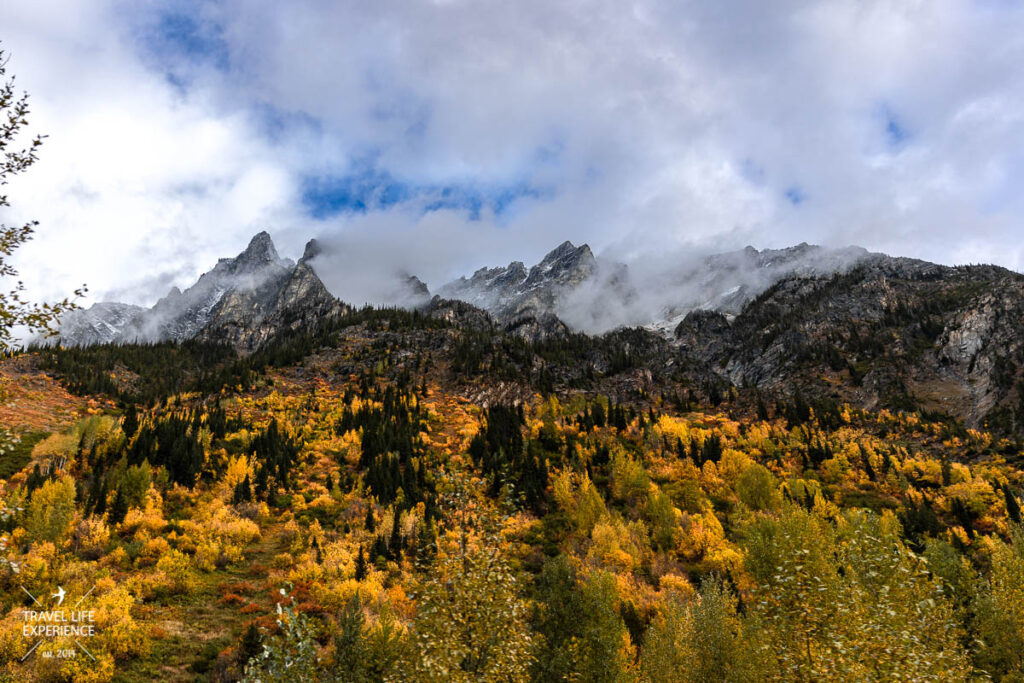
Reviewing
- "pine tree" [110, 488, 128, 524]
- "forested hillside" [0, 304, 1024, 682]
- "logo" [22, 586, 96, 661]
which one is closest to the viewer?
"forested hillside" [0, 304, 1024, 682]

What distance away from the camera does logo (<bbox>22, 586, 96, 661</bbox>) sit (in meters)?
21.5

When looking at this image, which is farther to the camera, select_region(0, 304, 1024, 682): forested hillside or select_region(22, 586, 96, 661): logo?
select_region(22, 586, 96, 661): logo

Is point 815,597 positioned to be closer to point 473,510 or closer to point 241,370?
point 473,510

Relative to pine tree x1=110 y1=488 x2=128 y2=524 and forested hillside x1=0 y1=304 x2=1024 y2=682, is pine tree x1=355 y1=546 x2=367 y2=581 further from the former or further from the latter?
pine tree x1=110 y1=488 x2=128 y2=524

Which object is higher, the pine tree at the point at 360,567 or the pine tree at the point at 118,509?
the pine tree at the point at 118,509

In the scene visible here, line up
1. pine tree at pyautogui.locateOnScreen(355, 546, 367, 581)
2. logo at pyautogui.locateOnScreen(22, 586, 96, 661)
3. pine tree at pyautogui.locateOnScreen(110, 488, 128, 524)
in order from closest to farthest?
logo at pyautogui.locateOnScreen(22, 586, 96, 661) < pine tree at pyautogui.locateOnScreen(355, 546, 367, 581) < pine tree at pyautogui.locateOnScreen(110, 488, 128, 524)

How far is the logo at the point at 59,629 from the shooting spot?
21.5 metres

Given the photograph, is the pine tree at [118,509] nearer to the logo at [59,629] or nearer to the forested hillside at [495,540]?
the forested hillside at [495,540]

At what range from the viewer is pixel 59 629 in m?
23.0

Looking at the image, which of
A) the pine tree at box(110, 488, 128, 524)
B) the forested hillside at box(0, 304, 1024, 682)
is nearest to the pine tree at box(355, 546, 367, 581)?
the forested hillside at box(0, 304, 1024, 682)

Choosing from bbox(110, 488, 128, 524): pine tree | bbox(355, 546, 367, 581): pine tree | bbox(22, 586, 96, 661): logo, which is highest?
bbox(110, 488, 128, 524): pine tree

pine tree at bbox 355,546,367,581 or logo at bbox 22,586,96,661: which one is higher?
logo at bbox 22,586,96,661

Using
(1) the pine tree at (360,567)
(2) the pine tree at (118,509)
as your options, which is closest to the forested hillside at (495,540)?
(1) the pine tree at (360,567)

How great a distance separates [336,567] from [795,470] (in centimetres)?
7987
